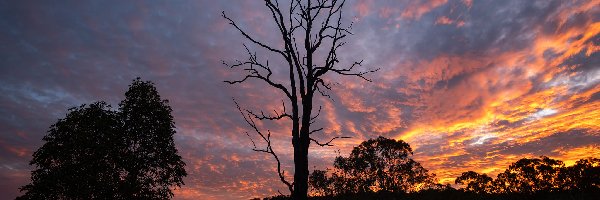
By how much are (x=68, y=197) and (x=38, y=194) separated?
307cm

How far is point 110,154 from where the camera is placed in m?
31.2

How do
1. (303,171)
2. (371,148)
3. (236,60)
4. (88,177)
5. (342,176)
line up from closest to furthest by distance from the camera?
(303,171) → (236,60) → (88,177) → (371,148) → (342,176)

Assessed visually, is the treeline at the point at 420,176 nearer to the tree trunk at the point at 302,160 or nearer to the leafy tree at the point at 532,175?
the leafy tree at the point at 532,175

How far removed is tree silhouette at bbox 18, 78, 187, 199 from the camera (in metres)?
29.8

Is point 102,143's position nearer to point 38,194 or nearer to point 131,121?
point 131,121

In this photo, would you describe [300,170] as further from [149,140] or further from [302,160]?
[149,140]

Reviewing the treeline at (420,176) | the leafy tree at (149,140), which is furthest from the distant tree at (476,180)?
the leafy tree at (149,140)

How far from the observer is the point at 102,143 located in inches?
1239

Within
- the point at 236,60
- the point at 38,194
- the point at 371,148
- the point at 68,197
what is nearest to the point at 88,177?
the point at 68,197

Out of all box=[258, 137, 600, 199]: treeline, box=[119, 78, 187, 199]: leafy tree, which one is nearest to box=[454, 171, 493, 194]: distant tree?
box=[258, 137, 600, 199]: treeline

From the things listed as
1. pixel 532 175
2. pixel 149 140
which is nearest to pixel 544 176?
pixel 532 175

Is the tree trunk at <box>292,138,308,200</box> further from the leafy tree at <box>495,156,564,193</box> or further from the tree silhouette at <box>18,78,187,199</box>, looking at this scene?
the leafy tree at <box>495,156,564,193</box>

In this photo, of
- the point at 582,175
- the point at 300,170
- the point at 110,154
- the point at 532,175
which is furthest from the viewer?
the point at 532,175

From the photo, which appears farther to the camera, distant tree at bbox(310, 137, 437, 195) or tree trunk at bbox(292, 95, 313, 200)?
distant tree at bbox(310, 137, 437, 195)
